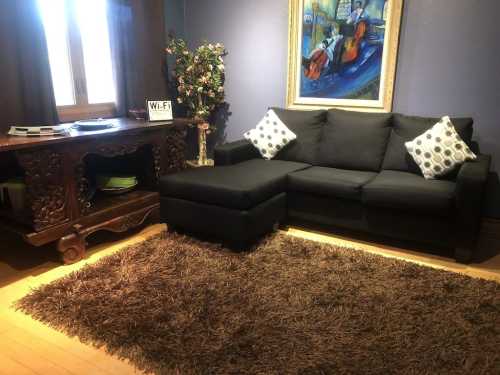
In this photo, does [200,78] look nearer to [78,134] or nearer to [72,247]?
[78,134]

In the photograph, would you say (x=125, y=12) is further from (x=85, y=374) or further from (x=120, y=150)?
(x=85, y=374)

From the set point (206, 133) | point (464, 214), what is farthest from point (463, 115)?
point (206, 133)

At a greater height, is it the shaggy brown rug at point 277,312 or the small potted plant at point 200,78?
the small potted plant at point 200,78

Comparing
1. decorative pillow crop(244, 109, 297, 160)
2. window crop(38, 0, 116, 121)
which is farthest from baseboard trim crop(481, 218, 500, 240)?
window crop(38, 0, 116, 121)

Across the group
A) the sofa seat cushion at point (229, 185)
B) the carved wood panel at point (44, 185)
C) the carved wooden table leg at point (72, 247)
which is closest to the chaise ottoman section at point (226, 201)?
the sofa seat cushion at point (229, 185)

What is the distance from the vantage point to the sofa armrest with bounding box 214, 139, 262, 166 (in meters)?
3.46

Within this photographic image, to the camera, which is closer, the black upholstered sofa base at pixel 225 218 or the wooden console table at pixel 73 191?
the wooden console table at pixel 73 191

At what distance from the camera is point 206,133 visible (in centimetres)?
436

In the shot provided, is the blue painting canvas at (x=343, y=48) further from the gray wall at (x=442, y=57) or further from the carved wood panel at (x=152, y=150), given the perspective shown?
the carved wood panel at (x=152, y=150)

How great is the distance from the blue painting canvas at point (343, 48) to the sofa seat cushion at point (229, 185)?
93cm

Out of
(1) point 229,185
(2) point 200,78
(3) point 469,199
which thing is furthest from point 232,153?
(3) point 469,199

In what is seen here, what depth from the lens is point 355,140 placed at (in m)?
3.37

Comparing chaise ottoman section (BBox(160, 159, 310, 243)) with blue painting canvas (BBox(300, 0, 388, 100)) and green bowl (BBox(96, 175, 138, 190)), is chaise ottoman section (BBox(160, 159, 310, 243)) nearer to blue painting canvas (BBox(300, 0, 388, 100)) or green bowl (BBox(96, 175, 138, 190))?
green bowl (BBox(96, 175, 138, 190))

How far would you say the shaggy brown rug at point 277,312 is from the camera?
1.77 meters
